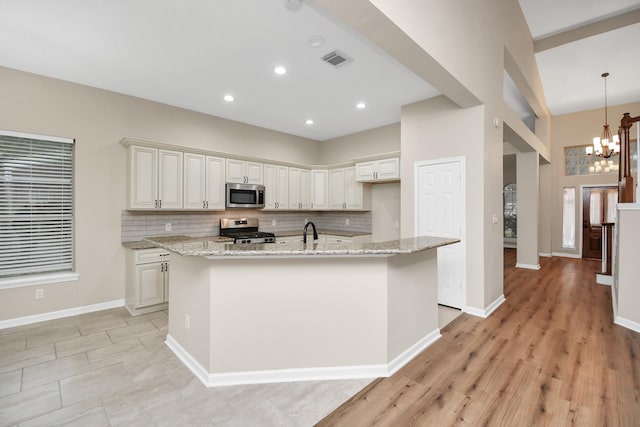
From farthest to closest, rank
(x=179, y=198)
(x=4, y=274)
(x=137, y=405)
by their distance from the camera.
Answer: (x=179, y=198) < (x=4, y=274) < (x=137, y=405)

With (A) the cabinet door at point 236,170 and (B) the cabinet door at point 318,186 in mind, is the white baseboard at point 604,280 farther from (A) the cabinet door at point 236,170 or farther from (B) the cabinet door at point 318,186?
A: (A) the cabinet door at point 236,170

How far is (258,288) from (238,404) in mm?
779

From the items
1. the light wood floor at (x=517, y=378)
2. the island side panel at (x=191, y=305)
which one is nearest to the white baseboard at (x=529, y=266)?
the light wood floor at (x=517, y=378)

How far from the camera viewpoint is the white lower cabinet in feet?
12.4

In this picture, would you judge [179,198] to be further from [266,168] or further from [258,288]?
[258,288]

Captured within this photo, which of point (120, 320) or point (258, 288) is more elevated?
point (258, 288)

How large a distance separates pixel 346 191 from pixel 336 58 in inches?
120

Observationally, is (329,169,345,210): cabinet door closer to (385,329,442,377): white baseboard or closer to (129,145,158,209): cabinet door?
(129,145,158,209): cabinet door

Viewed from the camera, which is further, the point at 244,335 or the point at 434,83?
the point at 434,83

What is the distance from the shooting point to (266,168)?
5.56 meters

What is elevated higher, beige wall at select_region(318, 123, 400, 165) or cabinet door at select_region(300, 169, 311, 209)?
beige wall at select_region(318, 123, 400, 165)

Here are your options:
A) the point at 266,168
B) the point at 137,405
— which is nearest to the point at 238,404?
the point at 137,405

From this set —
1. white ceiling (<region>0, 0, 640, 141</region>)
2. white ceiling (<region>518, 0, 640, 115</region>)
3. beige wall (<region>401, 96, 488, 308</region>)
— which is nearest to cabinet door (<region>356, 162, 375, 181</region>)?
white ceiling (<region>0, 0, 640, 141</region>)

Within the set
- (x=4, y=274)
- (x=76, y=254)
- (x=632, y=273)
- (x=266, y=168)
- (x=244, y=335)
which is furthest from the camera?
(x=266, y=168)
